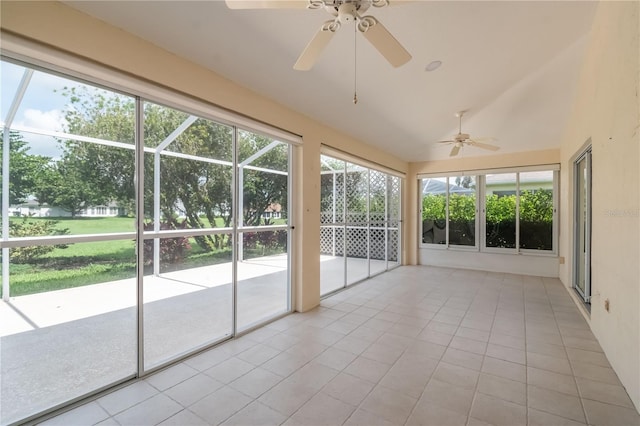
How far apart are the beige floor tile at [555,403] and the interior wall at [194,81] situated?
246 centimetres

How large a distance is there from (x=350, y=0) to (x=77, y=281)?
11.6ft

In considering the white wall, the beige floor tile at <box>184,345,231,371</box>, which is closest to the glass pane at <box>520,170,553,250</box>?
the white wall

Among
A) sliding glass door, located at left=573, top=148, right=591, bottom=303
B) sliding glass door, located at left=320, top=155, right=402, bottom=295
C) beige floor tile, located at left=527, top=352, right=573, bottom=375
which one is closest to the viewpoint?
beige floor tile, located at left=527, top=352, right=573, bottom=375

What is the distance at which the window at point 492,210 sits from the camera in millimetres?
5930

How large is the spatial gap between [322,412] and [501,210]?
6.04 m

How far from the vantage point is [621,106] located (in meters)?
2.30

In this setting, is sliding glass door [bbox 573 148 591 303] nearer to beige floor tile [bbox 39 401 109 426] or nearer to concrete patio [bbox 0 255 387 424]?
concrete patio [bbox 0 255 387 424]

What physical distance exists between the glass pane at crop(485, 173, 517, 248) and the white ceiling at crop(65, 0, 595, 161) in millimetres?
1530

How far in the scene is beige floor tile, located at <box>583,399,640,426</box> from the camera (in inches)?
71.5

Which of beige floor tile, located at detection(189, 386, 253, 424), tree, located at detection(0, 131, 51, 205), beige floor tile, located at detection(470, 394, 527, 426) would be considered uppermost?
tree, located at detection(0, 131, 51, 205)

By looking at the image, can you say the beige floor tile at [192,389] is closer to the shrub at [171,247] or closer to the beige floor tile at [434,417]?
the shrub at [171,247]

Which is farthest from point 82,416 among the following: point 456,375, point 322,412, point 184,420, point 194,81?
point 456,375

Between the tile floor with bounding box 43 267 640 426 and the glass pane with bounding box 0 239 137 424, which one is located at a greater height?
the glass pane with bounding box 0 239 137 424

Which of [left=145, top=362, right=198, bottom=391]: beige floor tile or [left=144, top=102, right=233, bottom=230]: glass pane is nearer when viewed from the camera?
[left=145, top=362, right=198, bottom=391]: beige floor tile
